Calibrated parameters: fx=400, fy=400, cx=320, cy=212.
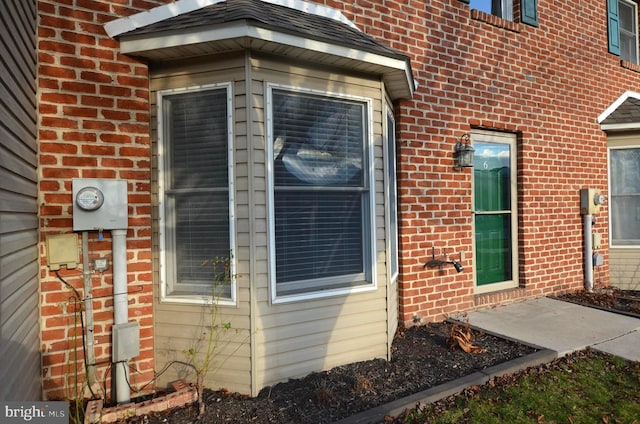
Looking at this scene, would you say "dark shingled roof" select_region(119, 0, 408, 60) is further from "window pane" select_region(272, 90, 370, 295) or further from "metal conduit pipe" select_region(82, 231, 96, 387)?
"metal conduit pipe" select_region(82, 231, 96, 387)

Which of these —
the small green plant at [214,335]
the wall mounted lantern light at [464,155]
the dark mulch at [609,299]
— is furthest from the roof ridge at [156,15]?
the dark mulch at [609,299]

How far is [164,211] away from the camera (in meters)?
3.40

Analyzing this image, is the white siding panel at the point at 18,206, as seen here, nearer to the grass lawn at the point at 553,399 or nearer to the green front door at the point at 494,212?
the grass lawn at the point at 553,399

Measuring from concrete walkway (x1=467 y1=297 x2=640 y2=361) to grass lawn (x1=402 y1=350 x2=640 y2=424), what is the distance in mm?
354

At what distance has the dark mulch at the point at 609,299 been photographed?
5551mm

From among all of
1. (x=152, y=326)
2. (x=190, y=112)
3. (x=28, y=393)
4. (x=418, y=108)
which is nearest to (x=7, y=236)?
(x=28, y=393)

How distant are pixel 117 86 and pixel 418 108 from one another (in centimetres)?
331

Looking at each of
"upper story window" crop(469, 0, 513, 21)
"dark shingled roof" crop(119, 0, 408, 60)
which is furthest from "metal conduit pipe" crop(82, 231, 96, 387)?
"upper story window" crop(469, 0, 513, 21)

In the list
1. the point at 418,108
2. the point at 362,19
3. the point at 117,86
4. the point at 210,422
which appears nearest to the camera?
the point at 210,422

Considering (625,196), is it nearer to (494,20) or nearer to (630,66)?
(630,66)

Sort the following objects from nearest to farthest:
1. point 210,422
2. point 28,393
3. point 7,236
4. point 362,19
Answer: point 7,236, point 28,393, point 210,422, point 362,19

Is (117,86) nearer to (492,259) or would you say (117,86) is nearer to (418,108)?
(418,108)

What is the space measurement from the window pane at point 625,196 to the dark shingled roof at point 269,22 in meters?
5.72

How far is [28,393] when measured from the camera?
2.54 metres
